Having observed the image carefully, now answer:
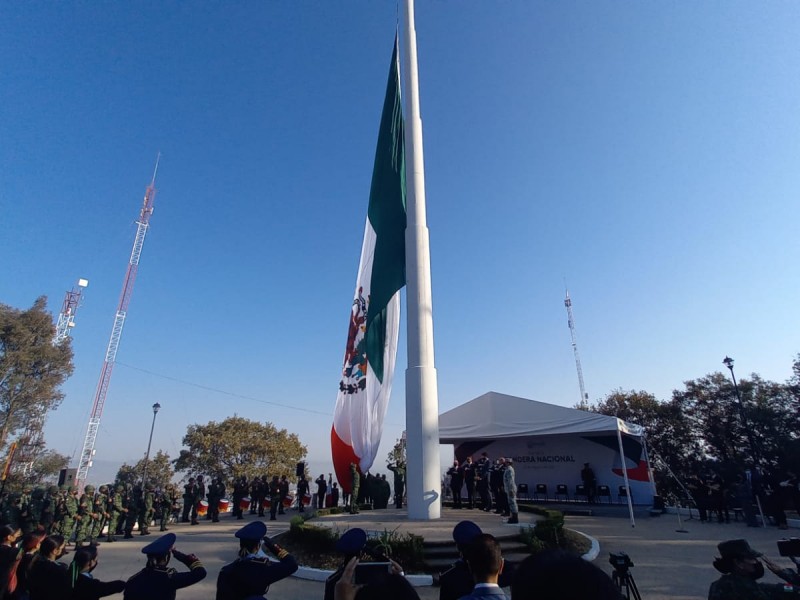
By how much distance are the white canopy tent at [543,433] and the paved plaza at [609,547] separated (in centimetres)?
315

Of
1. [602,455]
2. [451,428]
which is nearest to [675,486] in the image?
[602,455]

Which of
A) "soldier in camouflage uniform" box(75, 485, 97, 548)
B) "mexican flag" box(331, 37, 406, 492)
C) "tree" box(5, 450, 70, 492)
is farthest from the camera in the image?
"tree" box(5, 450, 70, 492)

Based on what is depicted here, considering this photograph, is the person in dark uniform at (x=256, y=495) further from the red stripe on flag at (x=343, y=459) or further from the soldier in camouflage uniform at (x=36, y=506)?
the soldier in camouflage uniform at (x=36, y=506)

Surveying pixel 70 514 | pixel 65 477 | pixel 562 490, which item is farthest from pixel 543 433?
pixel 65 477

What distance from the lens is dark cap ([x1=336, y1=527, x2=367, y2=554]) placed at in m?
3.10

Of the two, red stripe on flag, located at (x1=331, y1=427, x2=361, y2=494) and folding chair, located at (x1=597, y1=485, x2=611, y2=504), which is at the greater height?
red stripe on flag, located at (x1=331, y1=427, x2=361, y2=494)

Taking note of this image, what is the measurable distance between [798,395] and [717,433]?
4.87m

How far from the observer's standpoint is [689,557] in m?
9.42

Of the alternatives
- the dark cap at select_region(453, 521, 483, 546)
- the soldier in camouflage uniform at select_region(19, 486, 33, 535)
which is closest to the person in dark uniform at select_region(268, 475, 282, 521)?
the soldier in camouflage uniform at select_region(19, 486, 33, 535)

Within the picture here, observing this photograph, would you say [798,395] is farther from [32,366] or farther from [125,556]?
[32,366]

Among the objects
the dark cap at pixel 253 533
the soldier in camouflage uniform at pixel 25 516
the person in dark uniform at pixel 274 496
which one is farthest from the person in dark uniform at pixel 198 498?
the dark cap at pixel 253 533

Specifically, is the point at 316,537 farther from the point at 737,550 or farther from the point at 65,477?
the point at 65,477

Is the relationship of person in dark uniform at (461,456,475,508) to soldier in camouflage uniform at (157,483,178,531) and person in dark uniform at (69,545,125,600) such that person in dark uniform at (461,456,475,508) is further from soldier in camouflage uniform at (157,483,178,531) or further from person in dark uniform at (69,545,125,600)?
person in dark uniform at (69,545,125,600)

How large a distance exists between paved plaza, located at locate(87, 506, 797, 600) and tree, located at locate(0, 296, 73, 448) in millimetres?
23965
